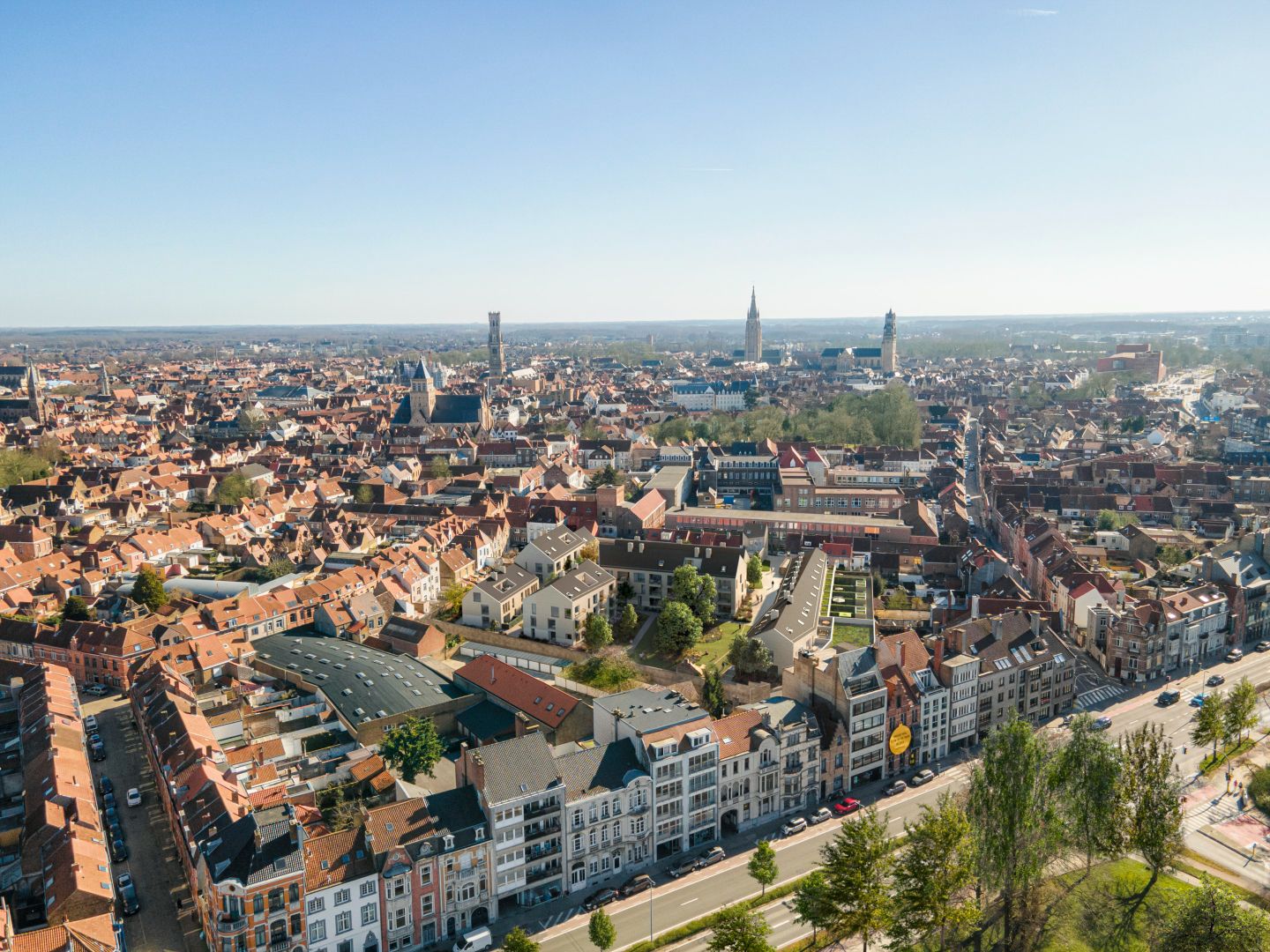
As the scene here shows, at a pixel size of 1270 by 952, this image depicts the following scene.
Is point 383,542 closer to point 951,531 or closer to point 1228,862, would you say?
point 951,531

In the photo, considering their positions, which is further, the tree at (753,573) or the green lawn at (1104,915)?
the tree at (753,573)

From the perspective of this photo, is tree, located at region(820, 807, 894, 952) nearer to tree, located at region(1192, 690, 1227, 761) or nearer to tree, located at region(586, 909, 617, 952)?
tree, located at region(586, 909, 617, 952)

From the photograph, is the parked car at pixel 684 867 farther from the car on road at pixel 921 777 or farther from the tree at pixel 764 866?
the car on road at pixel 921 777

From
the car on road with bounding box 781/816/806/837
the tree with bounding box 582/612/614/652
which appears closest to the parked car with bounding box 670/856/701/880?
the car on road with bounding box 781/816/806/837

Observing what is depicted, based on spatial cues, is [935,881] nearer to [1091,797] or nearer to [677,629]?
[1091,797]

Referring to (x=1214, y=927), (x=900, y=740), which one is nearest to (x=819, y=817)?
(x=900, y=740)

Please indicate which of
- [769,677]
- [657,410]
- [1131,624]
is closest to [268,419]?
[657,410]

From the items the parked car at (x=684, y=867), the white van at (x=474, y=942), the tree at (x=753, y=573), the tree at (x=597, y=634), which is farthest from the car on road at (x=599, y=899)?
the tree at (x=753, y=573)
